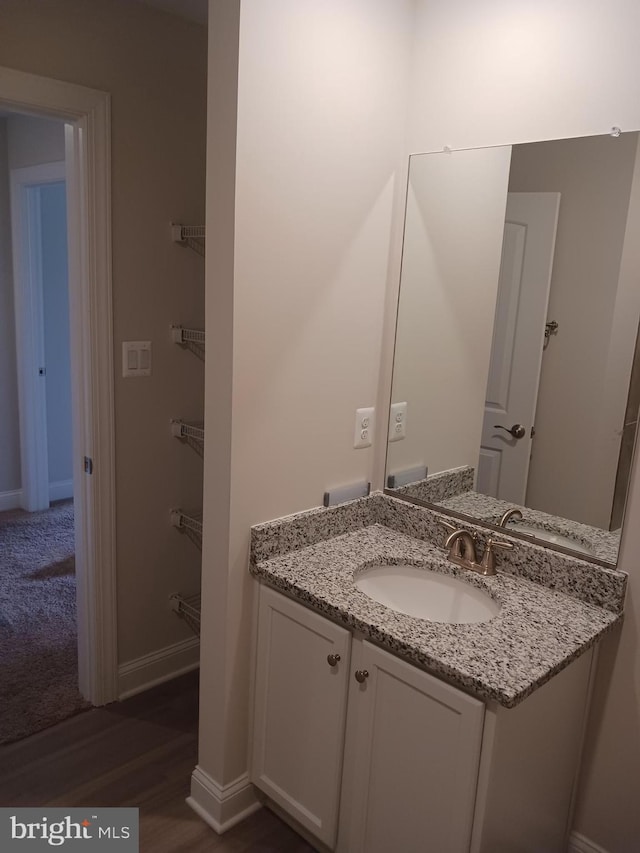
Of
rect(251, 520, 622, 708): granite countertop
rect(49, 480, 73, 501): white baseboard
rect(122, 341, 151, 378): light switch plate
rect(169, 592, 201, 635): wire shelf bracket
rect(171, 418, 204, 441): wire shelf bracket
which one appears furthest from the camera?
rect(49, 480, 73, 501): white baseboard

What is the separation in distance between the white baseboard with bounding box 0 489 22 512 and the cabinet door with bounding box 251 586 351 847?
10.4 feet

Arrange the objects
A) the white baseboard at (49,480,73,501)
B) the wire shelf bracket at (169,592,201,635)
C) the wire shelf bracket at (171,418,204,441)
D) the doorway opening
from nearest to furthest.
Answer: the wire shelf bracket at (171,418,204,441), the wire shelf bracket at (169,592,201,635), the doorway opening, the white baseboard at (49,480,73,501)

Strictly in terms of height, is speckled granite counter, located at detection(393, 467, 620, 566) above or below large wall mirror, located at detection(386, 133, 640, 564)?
below

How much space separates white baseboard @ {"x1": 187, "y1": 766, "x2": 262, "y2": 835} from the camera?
1976 mm

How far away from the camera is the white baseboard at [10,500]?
4479 millimetres

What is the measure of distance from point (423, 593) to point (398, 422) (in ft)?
1.76

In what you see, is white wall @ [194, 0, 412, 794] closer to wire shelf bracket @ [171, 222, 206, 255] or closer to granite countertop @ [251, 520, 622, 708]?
granite countertop @ [251, 520, 622, 708]

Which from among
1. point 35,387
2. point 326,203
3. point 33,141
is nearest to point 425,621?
point 326,203

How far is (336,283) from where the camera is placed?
189 cm

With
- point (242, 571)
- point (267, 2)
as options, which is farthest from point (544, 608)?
point (267, 2)

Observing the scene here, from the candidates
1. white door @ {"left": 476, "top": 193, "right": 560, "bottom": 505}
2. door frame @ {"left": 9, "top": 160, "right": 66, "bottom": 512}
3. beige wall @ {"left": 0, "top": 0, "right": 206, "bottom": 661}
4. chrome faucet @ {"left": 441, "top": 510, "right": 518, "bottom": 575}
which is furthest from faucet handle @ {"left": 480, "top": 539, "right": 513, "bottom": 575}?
door frame @ {"left": 9, "top": 160, "right": 66, "bottom": 512}

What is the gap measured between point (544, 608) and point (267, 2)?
159 centimetres

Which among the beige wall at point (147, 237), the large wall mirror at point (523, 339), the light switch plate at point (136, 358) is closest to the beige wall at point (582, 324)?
the large wall mirror at point (523, 339)

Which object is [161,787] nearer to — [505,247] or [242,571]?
[242,571]
